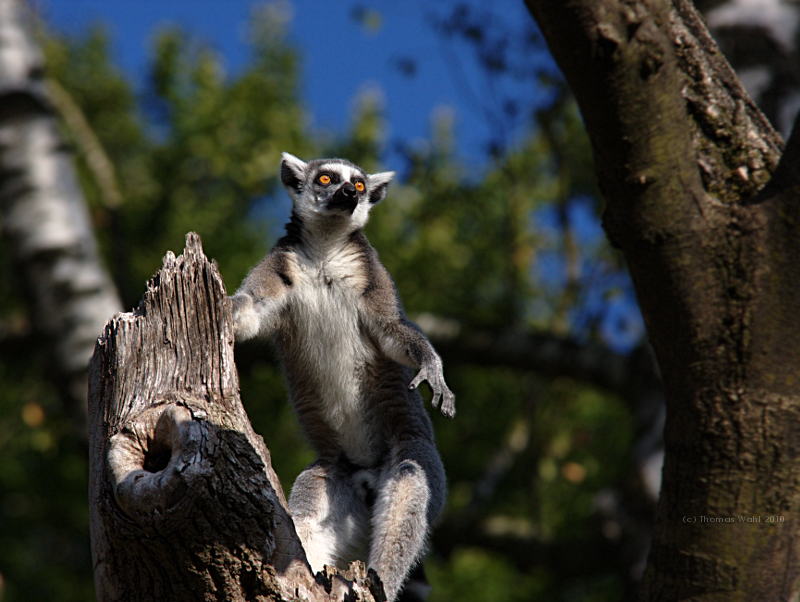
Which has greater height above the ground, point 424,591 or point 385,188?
point 385,188

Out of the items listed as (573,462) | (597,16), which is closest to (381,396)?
(597,16)

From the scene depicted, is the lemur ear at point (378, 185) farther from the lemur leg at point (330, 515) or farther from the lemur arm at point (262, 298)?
the lemur leg at point (330, 515)

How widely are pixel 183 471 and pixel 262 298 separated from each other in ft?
5.26

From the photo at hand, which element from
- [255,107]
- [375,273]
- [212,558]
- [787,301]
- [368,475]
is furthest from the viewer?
[255,107]

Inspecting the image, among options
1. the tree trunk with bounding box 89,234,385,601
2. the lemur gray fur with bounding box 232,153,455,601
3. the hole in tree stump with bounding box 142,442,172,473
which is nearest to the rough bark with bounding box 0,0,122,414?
the lemur gray fur with bounding box 232,153,455,601

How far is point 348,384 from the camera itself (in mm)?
4051

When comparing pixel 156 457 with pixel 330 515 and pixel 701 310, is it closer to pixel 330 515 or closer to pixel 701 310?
pixel 330 515

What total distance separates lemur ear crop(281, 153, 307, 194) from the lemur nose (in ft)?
1.50

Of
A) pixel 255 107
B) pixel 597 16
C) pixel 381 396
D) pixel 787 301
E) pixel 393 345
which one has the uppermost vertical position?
pixel 255 107

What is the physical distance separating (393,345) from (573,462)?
7.39 metres

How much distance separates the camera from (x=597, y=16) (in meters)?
2.72

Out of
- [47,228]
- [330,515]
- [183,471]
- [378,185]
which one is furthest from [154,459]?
[47,228]

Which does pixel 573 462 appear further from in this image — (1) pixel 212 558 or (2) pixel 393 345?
(1) pixel 212 558

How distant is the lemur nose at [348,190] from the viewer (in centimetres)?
447
